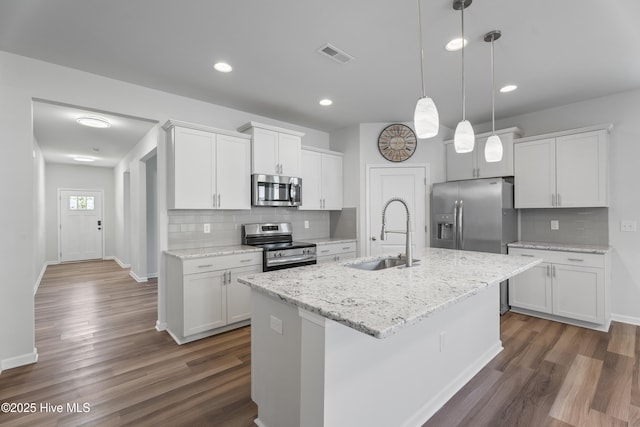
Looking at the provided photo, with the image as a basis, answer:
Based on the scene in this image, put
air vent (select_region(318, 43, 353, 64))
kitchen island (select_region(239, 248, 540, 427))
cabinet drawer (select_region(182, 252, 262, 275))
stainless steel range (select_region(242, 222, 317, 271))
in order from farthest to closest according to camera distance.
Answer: stainless steel range (select_region(242, 222, 317, 271)) < cabinet drawer (select_region(182, 252, 262, 275)) < air vent (select_region(318, 43, 353, 64)) < kitchen island (select_region(239, 248, 540, 427))

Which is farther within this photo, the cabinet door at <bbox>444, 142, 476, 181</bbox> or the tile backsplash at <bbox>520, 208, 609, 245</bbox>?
the cabinet door at <bbox>444, 142, 476, 181</bbox>

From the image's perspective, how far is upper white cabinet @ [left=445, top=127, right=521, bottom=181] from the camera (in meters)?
3.95

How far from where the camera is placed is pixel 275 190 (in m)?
3.88

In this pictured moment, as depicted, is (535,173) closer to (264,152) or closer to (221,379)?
(264,152)

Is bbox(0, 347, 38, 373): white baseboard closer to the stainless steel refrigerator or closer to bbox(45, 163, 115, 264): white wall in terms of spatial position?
the stainless steel refrigerator

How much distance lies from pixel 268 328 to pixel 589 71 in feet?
12.0

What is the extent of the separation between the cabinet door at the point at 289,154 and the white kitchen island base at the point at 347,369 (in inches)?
→ 94.3

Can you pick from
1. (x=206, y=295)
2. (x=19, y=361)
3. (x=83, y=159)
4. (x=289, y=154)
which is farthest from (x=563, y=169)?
(x=83, y=159)

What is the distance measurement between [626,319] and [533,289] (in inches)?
38.3

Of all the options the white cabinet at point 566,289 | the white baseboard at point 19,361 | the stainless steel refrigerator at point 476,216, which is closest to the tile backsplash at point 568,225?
the stainless steel refrigerator at point 476,216

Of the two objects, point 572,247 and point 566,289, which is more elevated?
point 572,247

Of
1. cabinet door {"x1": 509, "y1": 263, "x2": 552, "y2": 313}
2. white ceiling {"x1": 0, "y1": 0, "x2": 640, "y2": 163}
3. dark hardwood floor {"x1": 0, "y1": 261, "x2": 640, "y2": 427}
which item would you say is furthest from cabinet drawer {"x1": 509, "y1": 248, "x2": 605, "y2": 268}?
white ceiling {"x1": 0, "y1": 0, "x2": 640, "y2": 163}

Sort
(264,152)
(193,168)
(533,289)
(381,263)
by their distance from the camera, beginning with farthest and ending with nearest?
(264,152), (533,289), (193,168), (381,263)

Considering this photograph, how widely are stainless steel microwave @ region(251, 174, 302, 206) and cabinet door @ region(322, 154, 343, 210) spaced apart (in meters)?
0.58
